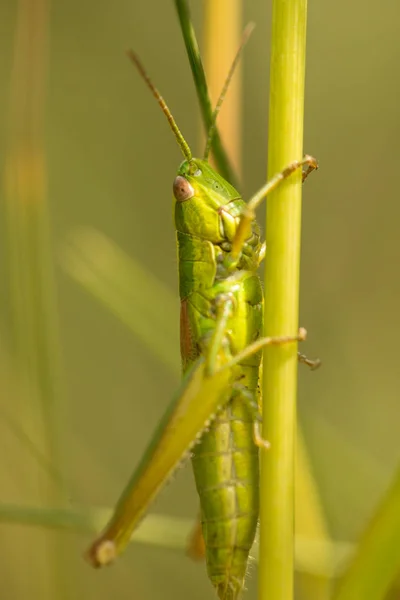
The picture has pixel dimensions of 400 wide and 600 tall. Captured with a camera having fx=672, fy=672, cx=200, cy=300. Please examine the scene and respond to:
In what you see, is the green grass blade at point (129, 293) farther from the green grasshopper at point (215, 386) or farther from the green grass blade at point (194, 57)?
the green grass blade at point (194, 57)

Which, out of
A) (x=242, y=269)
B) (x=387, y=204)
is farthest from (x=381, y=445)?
(x=242, y=269)

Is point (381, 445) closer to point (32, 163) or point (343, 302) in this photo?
point (343, 302)

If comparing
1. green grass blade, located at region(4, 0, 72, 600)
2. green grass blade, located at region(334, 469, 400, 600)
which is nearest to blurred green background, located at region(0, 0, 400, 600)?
green grass blade, located at region(4, 0, 72, 600)

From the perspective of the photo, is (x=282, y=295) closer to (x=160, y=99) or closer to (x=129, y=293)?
(x=160, y=99)

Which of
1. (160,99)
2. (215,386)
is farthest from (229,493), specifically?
(160,99)

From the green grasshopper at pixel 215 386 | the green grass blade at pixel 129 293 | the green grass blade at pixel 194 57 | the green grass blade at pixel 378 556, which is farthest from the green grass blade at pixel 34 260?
the green grass blade at pixel 378 556

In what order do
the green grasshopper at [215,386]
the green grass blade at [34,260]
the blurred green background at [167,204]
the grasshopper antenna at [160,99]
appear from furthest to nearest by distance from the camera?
the blurred green background at [167,204] < the green grass blade at [34,260] < the green grasshopper at [215,386] < the grasshopper antenna at [160,99]
